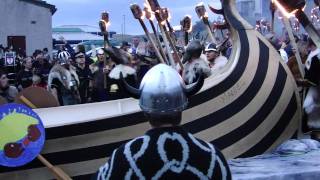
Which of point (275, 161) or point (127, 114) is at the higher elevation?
point (127, 114)

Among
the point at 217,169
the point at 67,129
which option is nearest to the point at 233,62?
the point at 67,129

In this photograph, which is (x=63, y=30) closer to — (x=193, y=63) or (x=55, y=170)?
(x=193, y=63)

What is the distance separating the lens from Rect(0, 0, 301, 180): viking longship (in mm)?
4383

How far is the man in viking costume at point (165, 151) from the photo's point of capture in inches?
85.3

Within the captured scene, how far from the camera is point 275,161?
5.22 meters

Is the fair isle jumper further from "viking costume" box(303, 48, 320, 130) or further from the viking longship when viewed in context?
"viking costume" box(303, 48, 320, 130)

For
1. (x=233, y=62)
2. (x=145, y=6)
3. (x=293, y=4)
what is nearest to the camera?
(x=233, y=62)

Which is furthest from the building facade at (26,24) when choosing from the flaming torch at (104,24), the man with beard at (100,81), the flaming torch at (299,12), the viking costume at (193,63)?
the flaming torch at (299,12)

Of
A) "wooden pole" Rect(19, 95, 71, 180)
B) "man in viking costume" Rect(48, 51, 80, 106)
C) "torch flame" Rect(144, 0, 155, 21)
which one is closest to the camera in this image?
"wooden pole" Rect(19, 95, 71, 180)

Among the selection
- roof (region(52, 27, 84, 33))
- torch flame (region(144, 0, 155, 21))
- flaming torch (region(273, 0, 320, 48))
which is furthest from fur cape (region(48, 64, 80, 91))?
roof (region(52, 27, 84, 33))

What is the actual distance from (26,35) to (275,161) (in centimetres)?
2615

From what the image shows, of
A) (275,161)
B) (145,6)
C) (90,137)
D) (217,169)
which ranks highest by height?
(145,6)

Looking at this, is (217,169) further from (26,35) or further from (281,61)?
(26,35)

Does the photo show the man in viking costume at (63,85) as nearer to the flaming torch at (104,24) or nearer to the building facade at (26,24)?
the flaming torch at (104,24)
